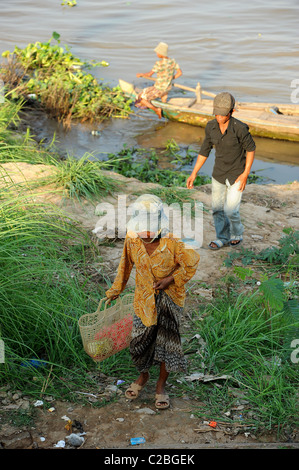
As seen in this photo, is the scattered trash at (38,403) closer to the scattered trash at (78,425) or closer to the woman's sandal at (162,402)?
the scattered trash at (78,425)

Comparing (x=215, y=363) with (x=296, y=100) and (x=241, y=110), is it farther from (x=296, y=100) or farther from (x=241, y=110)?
(x=296, y=100)

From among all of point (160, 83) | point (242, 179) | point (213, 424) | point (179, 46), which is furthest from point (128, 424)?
point (179, 46)

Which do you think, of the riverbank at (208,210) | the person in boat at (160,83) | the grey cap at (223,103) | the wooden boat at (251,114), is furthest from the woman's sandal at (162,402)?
the person in boat at (160,83)

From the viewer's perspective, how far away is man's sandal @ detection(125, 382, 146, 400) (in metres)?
3.27

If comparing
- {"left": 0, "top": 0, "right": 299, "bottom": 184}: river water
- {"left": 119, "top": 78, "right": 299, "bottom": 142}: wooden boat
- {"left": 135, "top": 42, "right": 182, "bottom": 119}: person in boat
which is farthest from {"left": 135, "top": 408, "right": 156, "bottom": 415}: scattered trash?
{"left": 135, "top": 42, "right": 182, "bottom": 119}: person in boat

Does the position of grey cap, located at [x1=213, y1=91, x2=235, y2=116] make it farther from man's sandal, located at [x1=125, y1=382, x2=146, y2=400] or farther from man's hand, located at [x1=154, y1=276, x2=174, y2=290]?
man's sandal, located at [x1=125, y1=382, x2=146, y2=400]

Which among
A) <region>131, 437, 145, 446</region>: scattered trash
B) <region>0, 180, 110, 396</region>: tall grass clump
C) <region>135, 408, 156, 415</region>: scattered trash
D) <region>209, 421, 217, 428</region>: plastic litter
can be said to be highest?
<region>0, 180, 110, 396</region>: tall grass clump

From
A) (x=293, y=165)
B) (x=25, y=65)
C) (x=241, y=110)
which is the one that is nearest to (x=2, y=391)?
(x=293, y=165)

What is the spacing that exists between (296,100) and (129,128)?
4006mm

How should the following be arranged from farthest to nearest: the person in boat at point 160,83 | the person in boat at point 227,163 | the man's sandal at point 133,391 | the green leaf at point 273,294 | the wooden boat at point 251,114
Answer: the person in boat at point 160,83, the wooden boat at point 251,114, the person in boat at point 227,163, the green leaf at point 273,294, the man's sandal at point 133,391

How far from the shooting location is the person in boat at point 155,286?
2.91 meters

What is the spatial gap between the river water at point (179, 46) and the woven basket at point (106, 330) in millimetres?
6105

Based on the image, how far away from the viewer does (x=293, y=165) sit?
32.2ft
